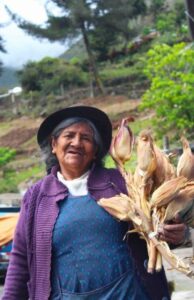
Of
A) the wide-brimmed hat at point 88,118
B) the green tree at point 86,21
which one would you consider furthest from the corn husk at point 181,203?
the green tree at point 86,21

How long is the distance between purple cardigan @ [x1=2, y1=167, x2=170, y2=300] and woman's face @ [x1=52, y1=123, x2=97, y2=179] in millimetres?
56

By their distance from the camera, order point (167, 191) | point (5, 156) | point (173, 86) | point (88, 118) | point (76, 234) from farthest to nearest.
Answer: point (5, 156)
point (173, 86)
point (88, 118)
point (76, 234)
point (167, 191)

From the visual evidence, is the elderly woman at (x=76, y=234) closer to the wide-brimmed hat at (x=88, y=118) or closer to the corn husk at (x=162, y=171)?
the wide-brimmed hat at (x=88, y=118)

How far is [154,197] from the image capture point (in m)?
2.23

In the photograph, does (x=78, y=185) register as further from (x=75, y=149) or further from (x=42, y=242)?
(x=42, y=242)

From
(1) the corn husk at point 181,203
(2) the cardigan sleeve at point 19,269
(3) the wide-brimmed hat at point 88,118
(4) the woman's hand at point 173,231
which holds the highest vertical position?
(3) the wide-brimmed hat at point 88,118

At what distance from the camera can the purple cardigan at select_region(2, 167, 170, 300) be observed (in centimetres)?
247

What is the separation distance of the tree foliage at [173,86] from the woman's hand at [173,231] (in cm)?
1797

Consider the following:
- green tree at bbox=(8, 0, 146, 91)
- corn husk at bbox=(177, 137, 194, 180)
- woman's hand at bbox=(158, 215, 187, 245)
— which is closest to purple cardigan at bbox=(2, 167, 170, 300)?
woman's hand at bbox=(158, 215, 187, 245)

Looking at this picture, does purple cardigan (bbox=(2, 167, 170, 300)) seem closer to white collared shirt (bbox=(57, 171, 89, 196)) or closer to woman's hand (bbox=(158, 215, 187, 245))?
white collared shirt (bbox=(57, 171, 89, 196))

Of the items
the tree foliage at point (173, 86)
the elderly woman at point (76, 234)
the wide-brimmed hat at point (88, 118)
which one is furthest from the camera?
the tree foliage at point (173, 86)

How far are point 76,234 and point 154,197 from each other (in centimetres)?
41

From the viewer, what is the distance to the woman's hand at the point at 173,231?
221cm

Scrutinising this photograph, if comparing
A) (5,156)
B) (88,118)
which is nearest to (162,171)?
(88,118)
